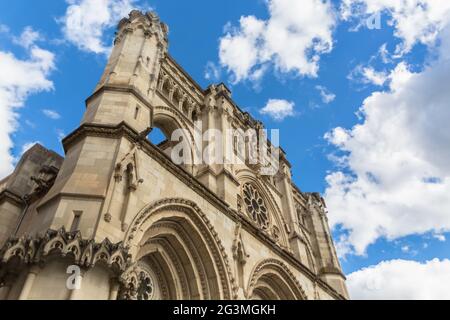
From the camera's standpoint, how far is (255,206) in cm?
1830

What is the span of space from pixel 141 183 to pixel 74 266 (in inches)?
117

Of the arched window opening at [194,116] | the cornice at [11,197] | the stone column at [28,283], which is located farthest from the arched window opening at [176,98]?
the stone column at [28,283]

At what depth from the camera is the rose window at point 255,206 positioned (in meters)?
17.7

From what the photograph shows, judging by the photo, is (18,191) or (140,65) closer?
(18,191)

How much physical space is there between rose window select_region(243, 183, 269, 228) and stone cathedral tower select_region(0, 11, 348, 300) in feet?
0.21

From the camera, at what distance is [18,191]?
1155 centimetres

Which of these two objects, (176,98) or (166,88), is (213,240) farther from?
(166,88)

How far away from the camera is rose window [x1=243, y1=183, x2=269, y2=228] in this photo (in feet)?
57.9

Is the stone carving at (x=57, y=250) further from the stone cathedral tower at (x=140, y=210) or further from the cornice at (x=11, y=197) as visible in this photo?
Result: the cornice at (x=11, y=197)

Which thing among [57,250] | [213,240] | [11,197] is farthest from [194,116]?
[57,250]

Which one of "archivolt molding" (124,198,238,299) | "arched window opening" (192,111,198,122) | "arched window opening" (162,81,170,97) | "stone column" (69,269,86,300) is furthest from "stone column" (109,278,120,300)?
"arched window opening" (192,111,198,122)

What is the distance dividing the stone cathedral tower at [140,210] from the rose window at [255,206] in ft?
0.21

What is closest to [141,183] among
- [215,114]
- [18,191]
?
[18,191]
